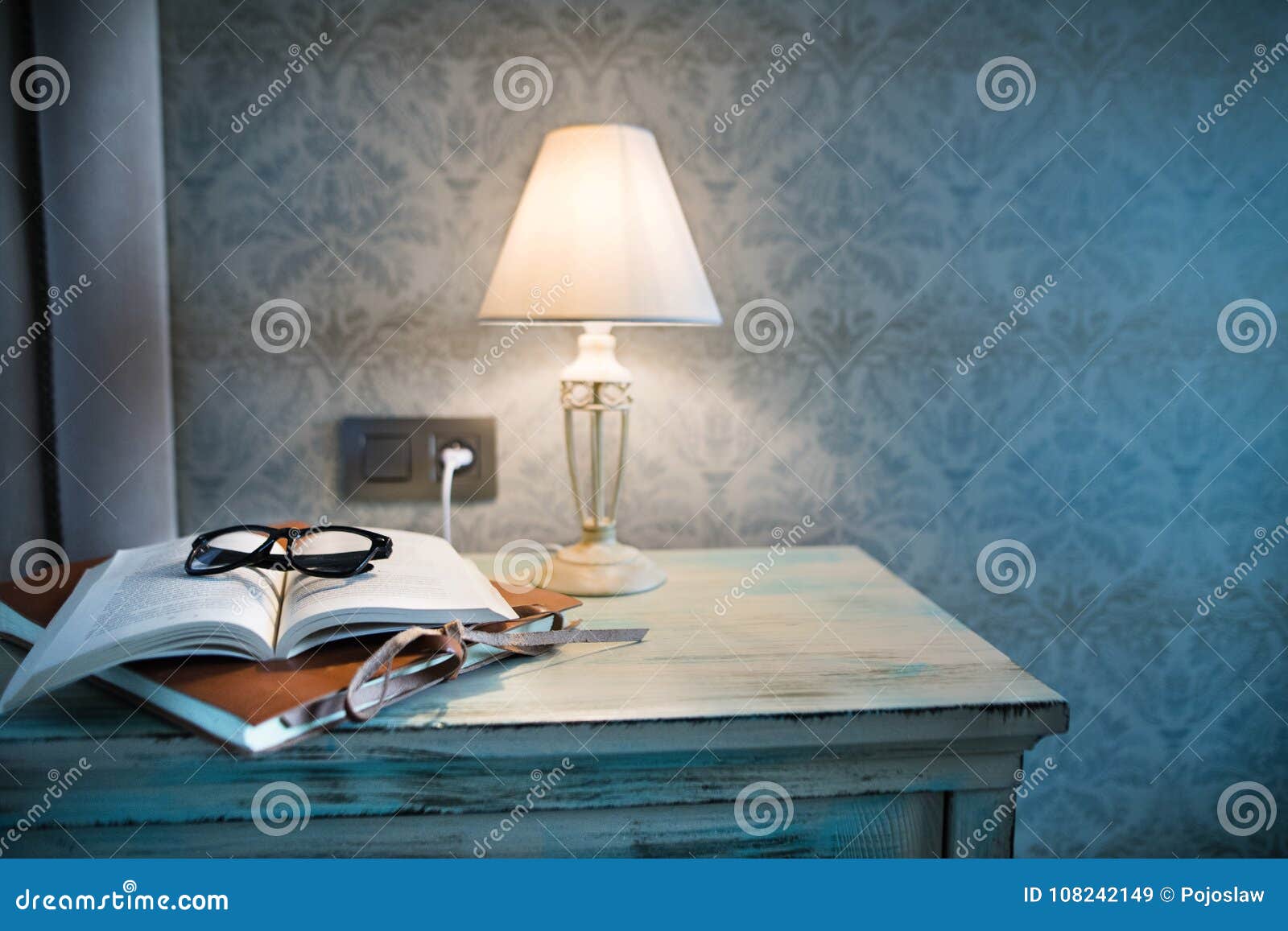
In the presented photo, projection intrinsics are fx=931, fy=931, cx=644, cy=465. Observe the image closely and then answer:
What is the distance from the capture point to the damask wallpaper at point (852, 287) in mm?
1077

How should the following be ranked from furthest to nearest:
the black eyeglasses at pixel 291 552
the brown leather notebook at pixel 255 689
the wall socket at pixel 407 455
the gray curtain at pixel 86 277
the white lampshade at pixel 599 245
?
1. the wall socket at pixel 407 455
2. the gray curtain at pixel 86 277
3. the white lampshade at pixel 599 245
4. the black eyeglasses at pixel 291 552
5. the brown leather notebook at pixel 255 689

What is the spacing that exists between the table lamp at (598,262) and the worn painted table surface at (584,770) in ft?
0.94

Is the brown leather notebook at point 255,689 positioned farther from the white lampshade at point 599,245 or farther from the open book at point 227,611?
the white lampshade at point 599,245

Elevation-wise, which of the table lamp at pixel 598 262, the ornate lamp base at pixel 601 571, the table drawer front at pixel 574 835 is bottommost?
the table drawer front at pixel 574 835

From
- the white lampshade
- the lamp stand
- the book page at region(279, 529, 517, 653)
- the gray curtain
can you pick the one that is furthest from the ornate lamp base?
the gray curtain

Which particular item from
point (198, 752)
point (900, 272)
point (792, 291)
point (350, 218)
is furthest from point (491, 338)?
point (198, 752)

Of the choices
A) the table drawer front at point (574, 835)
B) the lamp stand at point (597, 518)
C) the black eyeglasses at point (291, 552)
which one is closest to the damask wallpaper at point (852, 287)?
the lamp stand at point (597, 518)

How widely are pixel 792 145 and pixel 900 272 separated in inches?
8.0

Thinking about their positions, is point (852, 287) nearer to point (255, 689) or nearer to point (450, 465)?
point (450, 465)

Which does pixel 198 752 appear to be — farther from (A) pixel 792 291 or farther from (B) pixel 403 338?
(A) pixel 792 291

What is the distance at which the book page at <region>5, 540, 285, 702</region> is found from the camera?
61cm

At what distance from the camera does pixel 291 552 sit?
30.2 inches

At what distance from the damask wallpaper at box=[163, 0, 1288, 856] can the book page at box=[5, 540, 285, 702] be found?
400mm

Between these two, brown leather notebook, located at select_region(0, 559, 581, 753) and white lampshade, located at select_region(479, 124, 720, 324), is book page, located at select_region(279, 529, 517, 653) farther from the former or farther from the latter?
white lampshade, located at select_region(479, 124, 720, 324)
